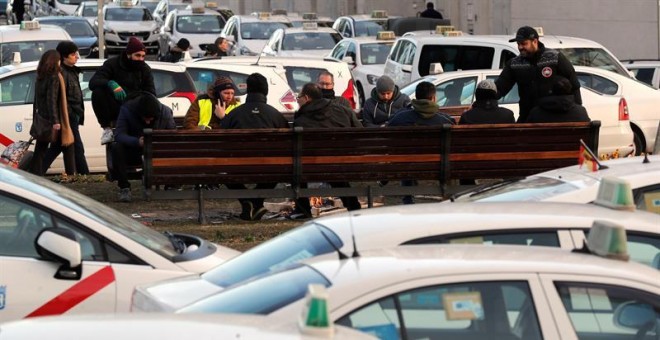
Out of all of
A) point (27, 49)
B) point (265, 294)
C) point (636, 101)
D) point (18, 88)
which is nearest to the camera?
point (265, 294)

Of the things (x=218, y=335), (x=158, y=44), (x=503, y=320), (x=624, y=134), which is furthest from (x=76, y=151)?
(x=158, y=44)

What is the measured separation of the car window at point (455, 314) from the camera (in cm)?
477

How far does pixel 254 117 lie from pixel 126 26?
29721mm

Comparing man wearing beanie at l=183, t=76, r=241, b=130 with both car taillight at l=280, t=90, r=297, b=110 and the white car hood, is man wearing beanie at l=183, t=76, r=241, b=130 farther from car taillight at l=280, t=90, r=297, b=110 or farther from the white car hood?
the white car hood

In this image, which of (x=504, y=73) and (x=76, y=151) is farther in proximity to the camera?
(x=76, y=151)

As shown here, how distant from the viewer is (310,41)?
31.8 metres

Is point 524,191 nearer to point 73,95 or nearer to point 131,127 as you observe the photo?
point 131,127

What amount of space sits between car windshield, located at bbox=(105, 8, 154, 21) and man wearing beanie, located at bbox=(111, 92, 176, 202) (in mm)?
29819

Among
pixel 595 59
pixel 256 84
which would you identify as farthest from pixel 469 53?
pixel 256 84

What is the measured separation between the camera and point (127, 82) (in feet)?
51.0

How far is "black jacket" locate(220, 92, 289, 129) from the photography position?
44.1 feet

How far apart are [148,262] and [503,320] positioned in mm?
2503

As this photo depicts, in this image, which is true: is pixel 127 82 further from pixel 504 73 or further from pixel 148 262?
pixel 148 262

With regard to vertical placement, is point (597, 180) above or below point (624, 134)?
above
